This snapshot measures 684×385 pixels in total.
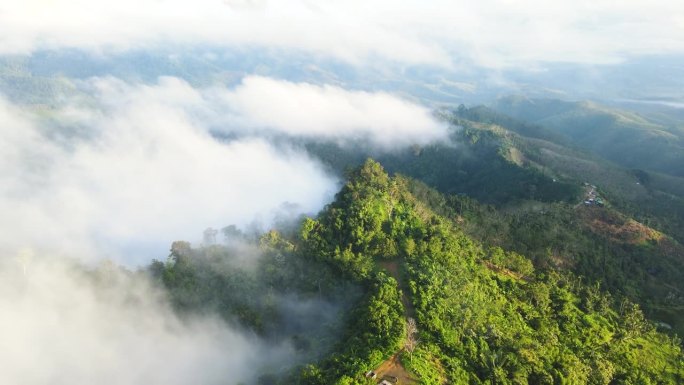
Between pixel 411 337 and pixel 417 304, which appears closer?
pixel 411 337

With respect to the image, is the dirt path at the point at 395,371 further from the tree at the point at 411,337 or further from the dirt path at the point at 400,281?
the dirt path at the point at 400,281

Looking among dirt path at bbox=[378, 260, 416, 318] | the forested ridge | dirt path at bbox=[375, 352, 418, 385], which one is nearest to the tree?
the forested ridge

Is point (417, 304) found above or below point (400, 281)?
below

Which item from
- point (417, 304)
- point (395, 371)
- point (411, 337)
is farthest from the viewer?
point (417, 304)

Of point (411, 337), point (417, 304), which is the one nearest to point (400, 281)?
point (417, 304)

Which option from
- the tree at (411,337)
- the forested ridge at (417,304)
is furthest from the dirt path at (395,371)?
the tree at (411,337)

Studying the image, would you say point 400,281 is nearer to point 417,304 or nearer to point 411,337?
point 417,304

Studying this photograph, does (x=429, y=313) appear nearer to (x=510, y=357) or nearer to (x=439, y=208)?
(x=510, y=357)

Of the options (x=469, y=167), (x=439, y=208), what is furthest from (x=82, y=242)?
(x=469, y=167)
